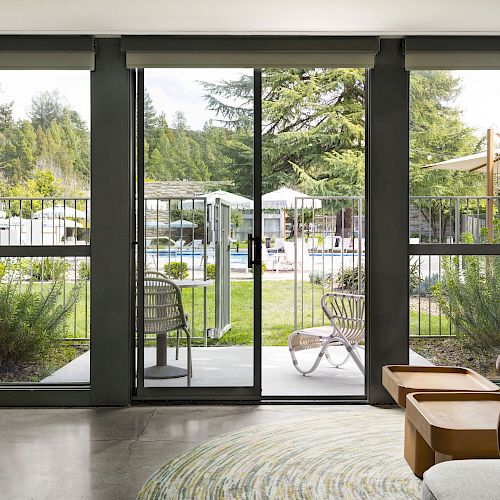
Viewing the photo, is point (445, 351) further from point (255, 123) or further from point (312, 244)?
point (312, 244)

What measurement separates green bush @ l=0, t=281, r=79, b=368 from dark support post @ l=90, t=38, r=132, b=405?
298 millimetres

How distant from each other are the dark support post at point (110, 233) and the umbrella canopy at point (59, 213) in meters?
0.15

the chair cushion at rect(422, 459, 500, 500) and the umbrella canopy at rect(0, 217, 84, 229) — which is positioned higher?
the umbrella canopy at rect(0, 217, 84, 229)

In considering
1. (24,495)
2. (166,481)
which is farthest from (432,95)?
(24,495)

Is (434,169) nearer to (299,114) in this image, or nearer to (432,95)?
(432,95)

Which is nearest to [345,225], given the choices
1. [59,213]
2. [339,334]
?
[339,334]

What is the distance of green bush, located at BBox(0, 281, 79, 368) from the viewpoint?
5.09m

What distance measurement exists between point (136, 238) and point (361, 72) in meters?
6.58

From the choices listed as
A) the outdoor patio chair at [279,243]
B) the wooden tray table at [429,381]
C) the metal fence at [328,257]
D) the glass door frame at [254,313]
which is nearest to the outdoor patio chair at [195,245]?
the glass door frame at [254,313]

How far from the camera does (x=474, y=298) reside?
207 inches

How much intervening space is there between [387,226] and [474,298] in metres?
0.89

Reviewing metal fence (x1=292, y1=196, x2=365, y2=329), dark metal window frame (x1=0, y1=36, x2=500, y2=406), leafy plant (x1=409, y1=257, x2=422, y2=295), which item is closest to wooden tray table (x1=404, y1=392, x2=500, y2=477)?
dark metal window frame (x1=0, y1=36, x2=500, y2=406)

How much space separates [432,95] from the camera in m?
5.18

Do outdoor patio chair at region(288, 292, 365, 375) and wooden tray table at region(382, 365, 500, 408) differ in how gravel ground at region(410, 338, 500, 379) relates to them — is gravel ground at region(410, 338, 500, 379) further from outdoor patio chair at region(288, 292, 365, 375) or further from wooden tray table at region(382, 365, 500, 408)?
wooden tray table at region(382, 365, 500, 408)
